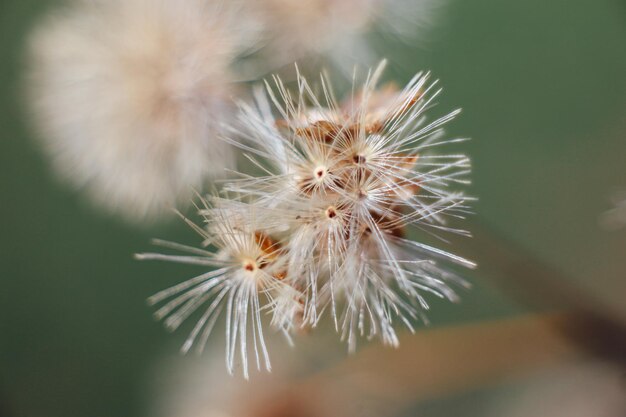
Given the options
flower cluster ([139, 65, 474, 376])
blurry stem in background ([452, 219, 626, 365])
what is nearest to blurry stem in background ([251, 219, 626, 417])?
blurry stem in background ([452, 219, 626, 365])

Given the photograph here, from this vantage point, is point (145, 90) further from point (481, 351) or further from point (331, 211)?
point (481, 351)

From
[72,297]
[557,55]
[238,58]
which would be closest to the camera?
[238,58]

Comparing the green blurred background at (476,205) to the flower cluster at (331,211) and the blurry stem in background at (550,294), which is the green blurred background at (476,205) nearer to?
the blurry stem in background at (550,294)

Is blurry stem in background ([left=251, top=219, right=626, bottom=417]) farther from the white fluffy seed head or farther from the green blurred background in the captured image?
the white fluffy seed head

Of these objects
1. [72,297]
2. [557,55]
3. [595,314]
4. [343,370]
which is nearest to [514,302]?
[595,314]

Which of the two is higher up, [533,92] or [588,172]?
[533,92]

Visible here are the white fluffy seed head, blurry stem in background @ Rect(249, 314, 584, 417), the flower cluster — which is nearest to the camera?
the flower cluster

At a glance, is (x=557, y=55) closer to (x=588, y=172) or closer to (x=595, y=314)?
(x=588, y=172)
